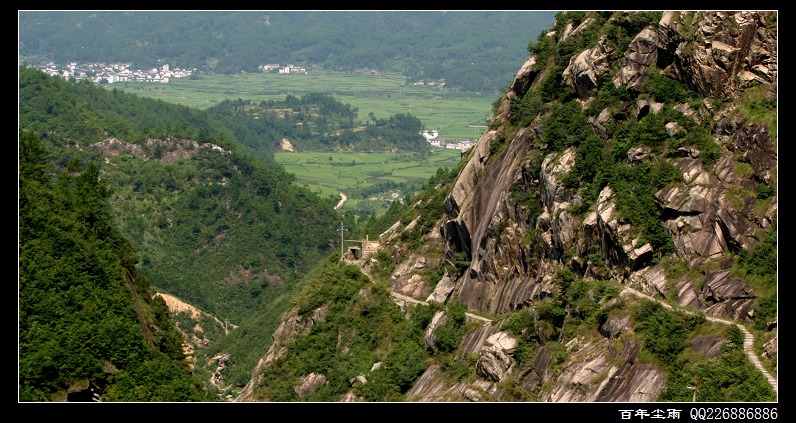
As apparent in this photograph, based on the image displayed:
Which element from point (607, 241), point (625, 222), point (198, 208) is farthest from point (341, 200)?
point (625, 222)

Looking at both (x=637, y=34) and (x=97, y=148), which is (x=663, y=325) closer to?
(x=637, y=34)

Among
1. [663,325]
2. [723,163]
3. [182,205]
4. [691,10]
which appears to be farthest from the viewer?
[182,205]

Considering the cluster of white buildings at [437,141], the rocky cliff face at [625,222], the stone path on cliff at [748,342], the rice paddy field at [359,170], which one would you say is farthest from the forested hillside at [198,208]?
the cluster of white buildings at [437,141]

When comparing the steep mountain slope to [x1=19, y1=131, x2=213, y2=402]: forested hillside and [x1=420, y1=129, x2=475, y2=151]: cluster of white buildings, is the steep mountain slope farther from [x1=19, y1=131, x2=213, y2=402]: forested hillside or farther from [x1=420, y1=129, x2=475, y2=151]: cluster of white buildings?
[x1=420, y1=129, x2=475, y2=151]: cluster of white buildings

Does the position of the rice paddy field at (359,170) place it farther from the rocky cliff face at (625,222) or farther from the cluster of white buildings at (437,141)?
the rocky cliff face at (625,222)

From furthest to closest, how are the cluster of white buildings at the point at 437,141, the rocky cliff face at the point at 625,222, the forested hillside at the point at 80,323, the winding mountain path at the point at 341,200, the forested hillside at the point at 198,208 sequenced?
the cluster of white buildings at the point at 437,141, the winding mountain path at the point at 341,200, the forested hillside at the point at 198,208, the forested hillside at the point at 80,323, the rocky cliff face at the point at 625,222

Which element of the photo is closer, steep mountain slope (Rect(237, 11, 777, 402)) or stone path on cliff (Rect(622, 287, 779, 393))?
stone path on cliff (Rect(622, 287, 779, 393))

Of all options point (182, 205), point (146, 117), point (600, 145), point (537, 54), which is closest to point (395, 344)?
point (600, 145)

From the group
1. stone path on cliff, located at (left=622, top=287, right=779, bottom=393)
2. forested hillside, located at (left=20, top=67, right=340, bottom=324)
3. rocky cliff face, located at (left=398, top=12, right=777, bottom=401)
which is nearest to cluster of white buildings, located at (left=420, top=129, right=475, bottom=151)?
forested hillside, located at (left=20, top=67, right=340, bottom=324)
